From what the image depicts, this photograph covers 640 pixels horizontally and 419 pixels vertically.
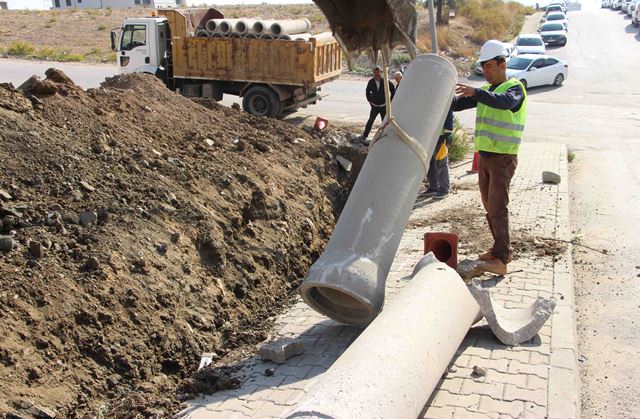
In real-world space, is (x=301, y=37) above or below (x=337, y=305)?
above

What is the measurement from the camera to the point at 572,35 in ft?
165

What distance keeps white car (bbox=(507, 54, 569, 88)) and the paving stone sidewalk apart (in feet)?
64.9

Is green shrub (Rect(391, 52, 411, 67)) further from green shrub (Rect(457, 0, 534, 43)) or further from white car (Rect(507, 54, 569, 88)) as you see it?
green shrub (Rect(457, 0, 534, 43))

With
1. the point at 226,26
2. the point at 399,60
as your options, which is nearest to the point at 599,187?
the point at 226,26

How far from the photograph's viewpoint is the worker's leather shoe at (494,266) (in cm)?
688

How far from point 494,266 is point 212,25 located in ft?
38.3

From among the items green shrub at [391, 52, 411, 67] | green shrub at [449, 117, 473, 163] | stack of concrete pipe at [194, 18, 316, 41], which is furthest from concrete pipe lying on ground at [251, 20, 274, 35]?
green shrub at [391, 52, 411, 67]

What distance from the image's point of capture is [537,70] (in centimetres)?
2598

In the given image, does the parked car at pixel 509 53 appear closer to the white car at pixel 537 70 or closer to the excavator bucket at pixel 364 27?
the white car at pixel 537 70

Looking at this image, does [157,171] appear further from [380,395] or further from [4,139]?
[380,395]

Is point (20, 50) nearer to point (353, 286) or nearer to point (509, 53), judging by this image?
point (509, 53)

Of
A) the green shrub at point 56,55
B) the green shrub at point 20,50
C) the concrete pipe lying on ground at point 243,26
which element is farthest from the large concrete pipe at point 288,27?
the green shrub at point 20,50

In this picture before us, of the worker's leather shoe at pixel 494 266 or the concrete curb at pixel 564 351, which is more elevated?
the worker's leather shoe at pixel 494 266

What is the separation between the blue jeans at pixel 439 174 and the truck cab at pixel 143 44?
9.35m
